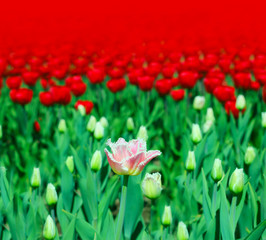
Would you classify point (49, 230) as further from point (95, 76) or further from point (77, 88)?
point (95, 76)

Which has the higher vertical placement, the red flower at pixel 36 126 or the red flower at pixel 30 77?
the red flower at pixel 30 77

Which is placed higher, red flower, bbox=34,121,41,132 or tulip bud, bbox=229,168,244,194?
tulip bud, bbox=229,168,244,194

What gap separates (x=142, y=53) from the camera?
5.88 m

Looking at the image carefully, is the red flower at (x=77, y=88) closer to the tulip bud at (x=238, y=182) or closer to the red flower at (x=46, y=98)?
the red flower at (x=46, y=98)

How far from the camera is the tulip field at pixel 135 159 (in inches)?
60.6

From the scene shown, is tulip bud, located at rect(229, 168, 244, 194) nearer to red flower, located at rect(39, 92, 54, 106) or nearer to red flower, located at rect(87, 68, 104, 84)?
red flower, located at rect(39, 92, 54, 106)

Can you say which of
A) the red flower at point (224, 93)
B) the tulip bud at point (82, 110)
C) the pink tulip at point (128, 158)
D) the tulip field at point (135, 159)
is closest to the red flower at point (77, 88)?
the tulip field at point (135, 159)

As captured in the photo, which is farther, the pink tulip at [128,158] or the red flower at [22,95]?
the red flower at [22,95]

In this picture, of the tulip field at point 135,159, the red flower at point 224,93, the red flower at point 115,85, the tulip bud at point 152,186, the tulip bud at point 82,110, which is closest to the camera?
the tulip bud at point 152,186

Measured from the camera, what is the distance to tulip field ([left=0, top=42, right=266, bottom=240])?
1.54m

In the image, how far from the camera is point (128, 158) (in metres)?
1.20

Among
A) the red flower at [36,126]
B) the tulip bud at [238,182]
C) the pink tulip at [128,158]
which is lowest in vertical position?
the red flower at [36,126]

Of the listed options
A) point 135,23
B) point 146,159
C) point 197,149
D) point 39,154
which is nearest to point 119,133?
point 39,154

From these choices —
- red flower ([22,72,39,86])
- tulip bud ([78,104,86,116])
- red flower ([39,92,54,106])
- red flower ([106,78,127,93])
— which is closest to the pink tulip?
tulip bud ([78,104,86,116])
